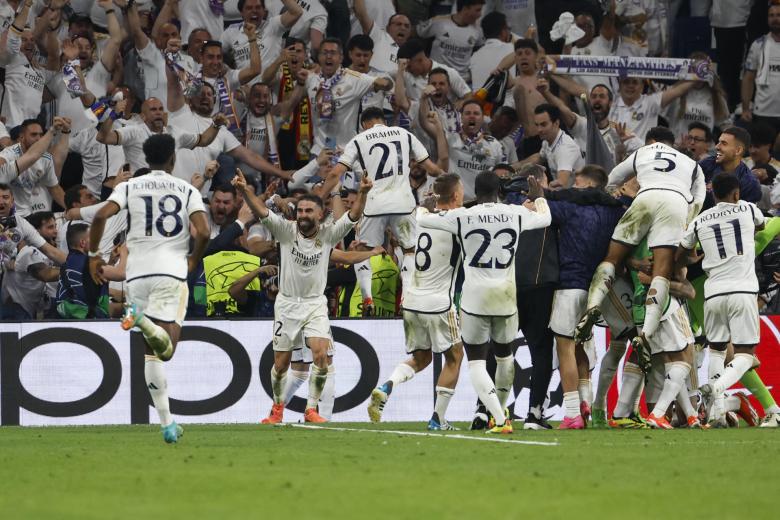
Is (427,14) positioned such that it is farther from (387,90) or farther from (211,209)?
(211,209)

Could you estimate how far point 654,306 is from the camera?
12.6 meters

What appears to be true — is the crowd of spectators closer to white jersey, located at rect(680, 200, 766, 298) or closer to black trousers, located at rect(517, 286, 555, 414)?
black trousers, located at rect(517, 286, 555, 414)

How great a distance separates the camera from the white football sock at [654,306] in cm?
1262

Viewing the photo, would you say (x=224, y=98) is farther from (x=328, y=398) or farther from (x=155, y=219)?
(x=155, y=219)

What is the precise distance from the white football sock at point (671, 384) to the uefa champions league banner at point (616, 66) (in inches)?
305

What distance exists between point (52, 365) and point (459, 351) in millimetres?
5330

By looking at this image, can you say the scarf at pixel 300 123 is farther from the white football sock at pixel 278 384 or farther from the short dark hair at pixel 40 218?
the white football sock at pixel 278 384

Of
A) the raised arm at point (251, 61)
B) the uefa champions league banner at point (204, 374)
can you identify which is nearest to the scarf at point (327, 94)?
the raised arm at point (251, 61)

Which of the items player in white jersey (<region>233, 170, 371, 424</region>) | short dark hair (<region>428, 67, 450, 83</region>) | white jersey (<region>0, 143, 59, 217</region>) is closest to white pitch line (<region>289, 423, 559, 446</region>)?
player in white jersey (<region>233, 170, 371, 424</region>)

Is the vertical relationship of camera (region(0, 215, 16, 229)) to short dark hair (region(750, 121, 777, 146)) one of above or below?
below

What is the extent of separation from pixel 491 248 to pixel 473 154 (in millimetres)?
7632

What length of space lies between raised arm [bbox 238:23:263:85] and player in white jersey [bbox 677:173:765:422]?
871cm

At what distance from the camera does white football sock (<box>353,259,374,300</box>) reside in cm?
1689

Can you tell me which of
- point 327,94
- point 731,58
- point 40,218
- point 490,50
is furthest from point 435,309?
point 731,58
